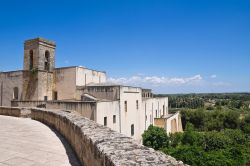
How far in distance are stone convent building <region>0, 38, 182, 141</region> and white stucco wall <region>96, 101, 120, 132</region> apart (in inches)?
3.6

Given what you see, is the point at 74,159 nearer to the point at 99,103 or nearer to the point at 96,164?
the point at 96,164

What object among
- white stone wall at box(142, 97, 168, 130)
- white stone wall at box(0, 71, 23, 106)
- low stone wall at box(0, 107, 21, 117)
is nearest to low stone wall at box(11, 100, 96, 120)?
low stone wall at box(0, 107, 21, 117)

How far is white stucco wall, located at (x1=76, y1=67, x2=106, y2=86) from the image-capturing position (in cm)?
2590

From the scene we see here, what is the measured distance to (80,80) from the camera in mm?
26094

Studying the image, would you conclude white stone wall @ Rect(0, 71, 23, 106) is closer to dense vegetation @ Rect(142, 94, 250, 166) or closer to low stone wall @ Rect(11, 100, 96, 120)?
low stone wall @ Rect(11, 100, 96, 120)

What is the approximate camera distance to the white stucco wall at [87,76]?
2590cm

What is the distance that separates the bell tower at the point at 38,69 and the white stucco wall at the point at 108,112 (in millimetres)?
10104

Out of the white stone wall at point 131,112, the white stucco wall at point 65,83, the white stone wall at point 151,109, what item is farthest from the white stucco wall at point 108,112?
the white stone wall at point 151,109

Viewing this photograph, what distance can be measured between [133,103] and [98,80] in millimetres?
6338

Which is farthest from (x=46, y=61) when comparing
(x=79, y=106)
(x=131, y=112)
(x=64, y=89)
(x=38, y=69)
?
(x=131, y=112)

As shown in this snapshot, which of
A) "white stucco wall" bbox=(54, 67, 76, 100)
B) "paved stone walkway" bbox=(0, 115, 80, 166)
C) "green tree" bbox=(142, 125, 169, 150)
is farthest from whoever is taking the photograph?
"white stucco wall" bbox=(54, 67, 76, 100)

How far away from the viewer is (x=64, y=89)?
87.5 feet

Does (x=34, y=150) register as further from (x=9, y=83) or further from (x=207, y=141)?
(x=207, y=141)

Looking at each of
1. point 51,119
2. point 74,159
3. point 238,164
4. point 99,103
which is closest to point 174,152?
point 238,164
